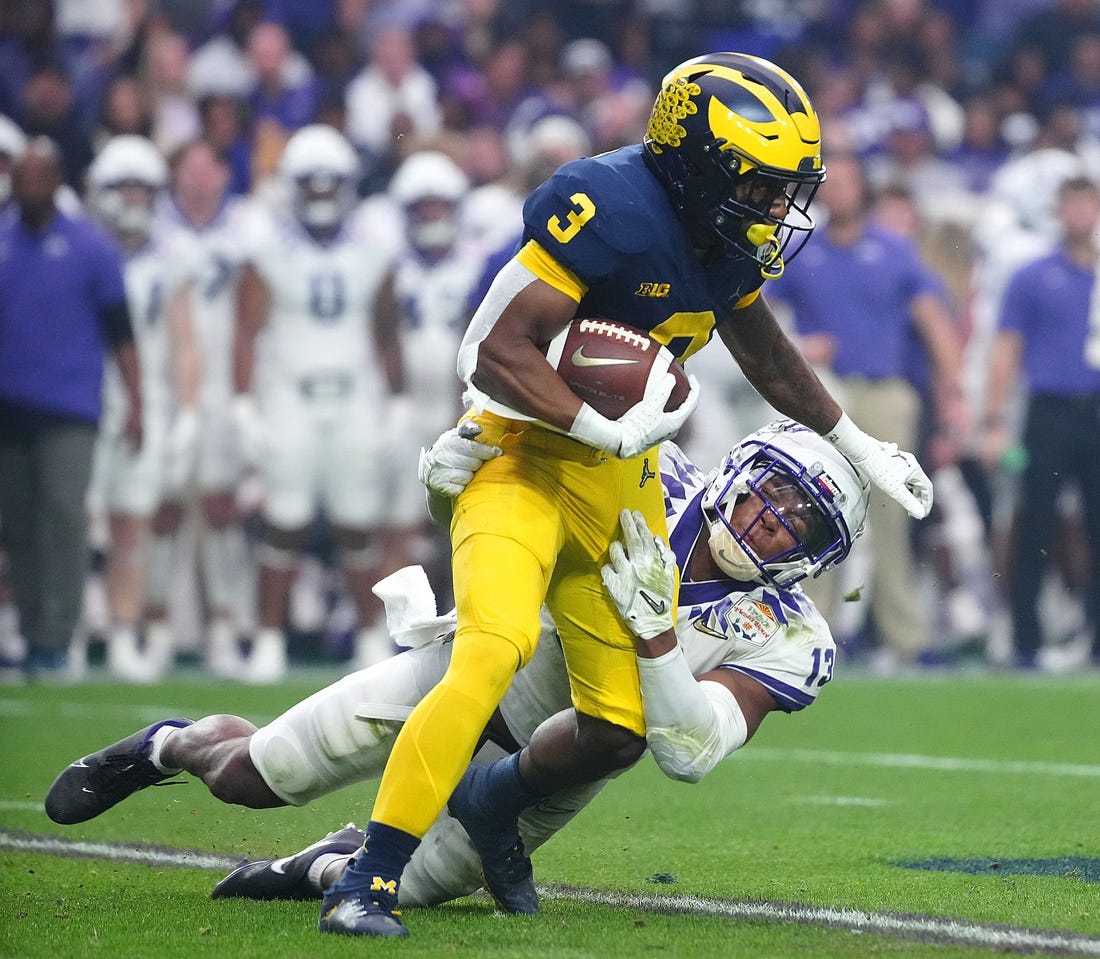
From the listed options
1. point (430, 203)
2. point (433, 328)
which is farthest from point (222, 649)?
point (430, 203)

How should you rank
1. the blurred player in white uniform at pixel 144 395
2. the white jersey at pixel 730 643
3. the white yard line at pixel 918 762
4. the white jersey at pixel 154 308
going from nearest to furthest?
the white jersey at pixel 730 643 → the white yard line at pixel 918 762 → the blurred player in white uniform at pixel 144 395 → the white jersey at pixel 154 308

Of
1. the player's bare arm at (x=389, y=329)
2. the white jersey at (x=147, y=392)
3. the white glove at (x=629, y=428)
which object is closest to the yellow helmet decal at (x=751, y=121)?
the white glove at (x=629, y=428)

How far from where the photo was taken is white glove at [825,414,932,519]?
4.06 meters

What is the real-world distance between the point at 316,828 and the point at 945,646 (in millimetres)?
5670

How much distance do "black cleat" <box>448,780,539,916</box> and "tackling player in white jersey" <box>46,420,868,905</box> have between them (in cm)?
6

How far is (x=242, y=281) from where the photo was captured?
8969 millimetres

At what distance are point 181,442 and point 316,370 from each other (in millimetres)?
713

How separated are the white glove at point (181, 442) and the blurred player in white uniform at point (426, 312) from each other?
3.05ft

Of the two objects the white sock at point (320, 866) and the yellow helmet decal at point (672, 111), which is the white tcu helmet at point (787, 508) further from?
the white sock at point (320, 866)

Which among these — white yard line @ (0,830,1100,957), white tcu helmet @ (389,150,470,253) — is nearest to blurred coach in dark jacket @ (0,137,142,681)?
white tcu helmet @ (389,150,470,253)

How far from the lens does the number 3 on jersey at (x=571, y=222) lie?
363 centimetres

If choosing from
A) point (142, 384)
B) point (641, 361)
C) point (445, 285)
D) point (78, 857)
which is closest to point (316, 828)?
point (78, 857)

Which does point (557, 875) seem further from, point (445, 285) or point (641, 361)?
point (445, 285)

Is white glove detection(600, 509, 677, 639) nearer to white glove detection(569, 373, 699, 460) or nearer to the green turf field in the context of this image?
white glove detection(569, 373, 699, 460)
